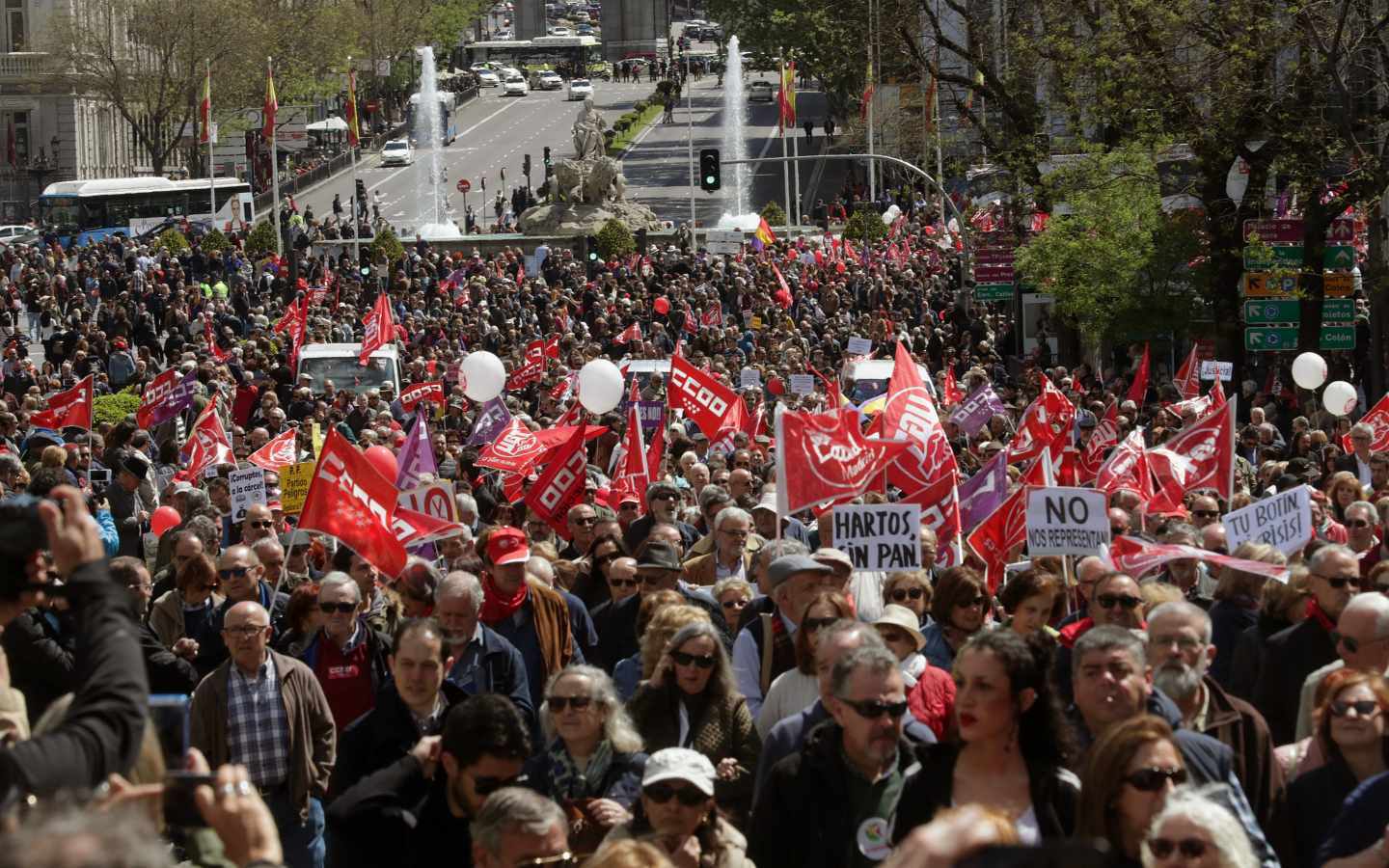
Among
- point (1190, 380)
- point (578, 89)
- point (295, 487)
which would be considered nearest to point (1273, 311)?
Answer: point (1190, 380)

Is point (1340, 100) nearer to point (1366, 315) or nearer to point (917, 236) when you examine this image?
point (1366, 315)

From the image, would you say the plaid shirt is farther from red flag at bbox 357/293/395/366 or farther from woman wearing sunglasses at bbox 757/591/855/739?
red flag at bbox 357/293/395/366

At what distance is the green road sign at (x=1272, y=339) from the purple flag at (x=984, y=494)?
50.8 ft

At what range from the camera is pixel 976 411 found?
21.0 m

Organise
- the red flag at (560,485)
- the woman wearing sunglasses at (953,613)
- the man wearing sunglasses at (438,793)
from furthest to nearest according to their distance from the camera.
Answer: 1. the red flag at (560,485)
2. the woman wearing sunglasses at (953,613)
3. the man wearing sunglasses at (438,793)

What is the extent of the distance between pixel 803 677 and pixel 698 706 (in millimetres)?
385

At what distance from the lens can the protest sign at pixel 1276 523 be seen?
1081cm

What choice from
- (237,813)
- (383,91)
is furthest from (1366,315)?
(383,91)

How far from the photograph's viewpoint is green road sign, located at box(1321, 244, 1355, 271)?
28.8 meters

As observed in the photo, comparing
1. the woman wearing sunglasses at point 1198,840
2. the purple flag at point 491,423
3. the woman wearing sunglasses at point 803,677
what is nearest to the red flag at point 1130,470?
the purple flag at point 491,423

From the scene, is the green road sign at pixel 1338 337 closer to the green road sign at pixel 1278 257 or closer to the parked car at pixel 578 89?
the green road sign at pixel 1278 257

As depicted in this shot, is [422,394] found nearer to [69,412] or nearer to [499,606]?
[69,412]

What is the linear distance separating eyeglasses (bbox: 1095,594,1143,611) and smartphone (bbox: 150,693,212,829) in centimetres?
439

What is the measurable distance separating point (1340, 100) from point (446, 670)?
68.4ft
